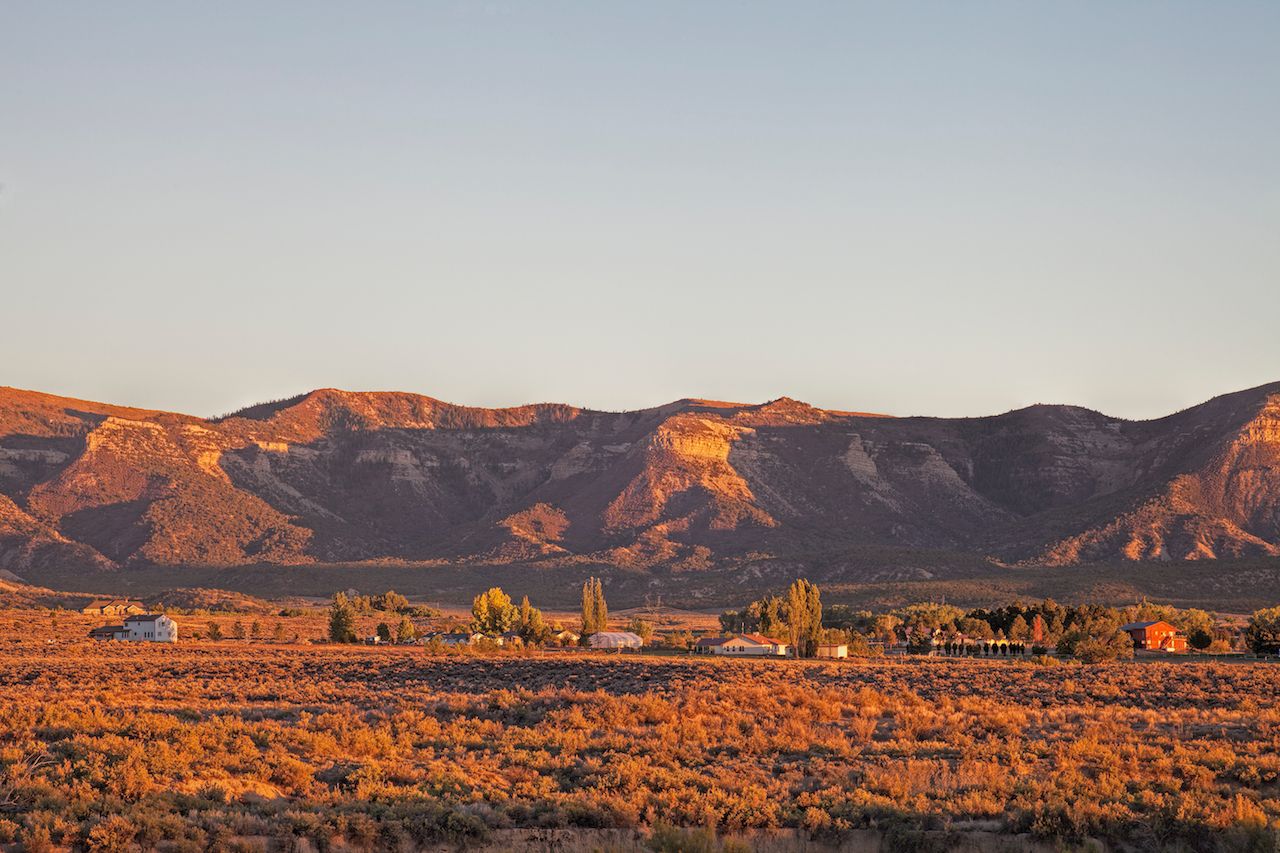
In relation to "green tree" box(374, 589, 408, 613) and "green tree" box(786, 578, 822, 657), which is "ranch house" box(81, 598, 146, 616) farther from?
"green tree" box(786, 578, 822, 657)

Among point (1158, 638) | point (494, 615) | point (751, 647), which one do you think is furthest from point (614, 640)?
point (1158, 638)

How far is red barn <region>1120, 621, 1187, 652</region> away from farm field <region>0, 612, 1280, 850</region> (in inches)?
1762

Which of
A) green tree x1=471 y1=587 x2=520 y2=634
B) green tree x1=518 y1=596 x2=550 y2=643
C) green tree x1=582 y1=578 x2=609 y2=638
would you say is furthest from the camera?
green tree x1=471 y1=587 x2=520 y2=634

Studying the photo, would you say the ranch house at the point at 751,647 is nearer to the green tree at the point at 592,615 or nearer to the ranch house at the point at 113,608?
the green tree at the point at 592,615

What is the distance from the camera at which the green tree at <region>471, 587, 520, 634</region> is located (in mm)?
112312

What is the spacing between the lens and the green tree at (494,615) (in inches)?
4422

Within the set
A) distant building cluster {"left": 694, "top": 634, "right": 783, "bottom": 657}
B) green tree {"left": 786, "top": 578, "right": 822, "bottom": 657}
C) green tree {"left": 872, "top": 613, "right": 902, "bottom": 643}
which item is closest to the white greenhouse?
distant building cluster {"left": 694, "top": 634, "right": 783, "bottom": 657}

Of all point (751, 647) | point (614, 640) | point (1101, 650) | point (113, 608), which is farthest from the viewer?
point (113, 608)

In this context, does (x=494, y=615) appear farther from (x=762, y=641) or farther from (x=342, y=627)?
(x=762, y=641)

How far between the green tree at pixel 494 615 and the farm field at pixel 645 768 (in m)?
65.0

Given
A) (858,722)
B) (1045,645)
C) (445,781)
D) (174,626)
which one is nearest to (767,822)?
(445,781)

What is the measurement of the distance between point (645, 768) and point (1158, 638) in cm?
7287

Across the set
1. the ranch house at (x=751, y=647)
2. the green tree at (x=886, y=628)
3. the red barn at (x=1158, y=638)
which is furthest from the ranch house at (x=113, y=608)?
the red barn at (x=1158, y=638)

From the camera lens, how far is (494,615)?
4464 inches
